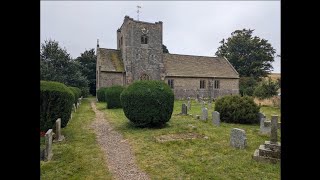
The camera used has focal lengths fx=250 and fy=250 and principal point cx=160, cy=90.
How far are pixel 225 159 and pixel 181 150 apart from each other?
5.33 ft

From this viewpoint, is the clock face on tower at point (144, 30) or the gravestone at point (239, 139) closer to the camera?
the gravestone at point (239, 139)

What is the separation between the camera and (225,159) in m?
7.47

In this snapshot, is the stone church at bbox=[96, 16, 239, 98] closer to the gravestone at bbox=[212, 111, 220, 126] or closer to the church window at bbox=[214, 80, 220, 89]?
the church window at bbox=[214, 80, 220, 89]

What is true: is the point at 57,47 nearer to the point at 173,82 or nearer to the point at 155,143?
the point at 173,82

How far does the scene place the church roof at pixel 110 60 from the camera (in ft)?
112

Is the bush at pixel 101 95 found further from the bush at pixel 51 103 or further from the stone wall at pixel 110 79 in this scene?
the bush at pixel 51 103

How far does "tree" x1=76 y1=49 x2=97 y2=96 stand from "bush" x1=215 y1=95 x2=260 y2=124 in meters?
36.5

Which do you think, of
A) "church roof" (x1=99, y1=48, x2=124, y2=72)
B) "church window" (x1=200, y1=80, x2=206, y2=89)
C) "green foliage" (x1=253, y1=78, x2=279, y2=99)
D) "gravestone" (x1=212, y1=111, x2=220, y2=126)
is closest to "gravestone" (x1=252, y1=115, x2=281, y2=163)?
"gravestone" (x1=212, y1=111, x2=220, y2=126)

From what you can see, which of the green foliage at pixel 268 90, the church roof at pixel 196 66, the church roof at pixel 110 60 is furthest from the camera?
the church roof at pixel 196 66

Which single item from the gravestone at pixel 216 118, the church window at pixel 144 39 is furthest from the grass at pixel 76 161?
the church window at pixel 144 39

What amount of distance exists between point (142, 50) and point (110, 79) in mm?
6612

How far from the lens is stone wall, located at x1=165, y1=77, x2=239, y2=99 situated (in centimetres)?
3721

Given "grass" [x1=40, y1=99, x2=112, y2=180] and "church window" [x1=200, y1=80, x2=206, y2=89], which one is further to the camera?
"church window" [x1=200, y1=80, x2=206, y2=89]
